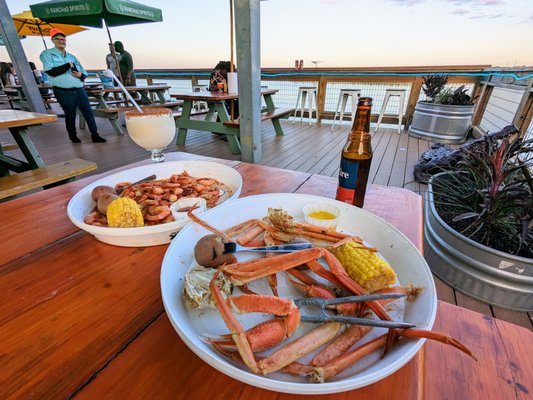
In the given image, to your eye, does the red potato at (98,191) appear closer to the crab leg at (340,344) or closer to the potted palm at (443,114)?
the crab leg at (340,344)

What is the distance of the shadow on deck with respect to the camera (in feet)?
11.5

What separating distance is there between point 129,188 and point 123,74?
6.88 m

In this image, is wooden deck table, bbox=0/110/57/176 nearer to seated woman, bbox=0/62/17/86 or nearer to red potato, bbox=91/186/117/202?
Result: red potato, bbox=91/186/117/202

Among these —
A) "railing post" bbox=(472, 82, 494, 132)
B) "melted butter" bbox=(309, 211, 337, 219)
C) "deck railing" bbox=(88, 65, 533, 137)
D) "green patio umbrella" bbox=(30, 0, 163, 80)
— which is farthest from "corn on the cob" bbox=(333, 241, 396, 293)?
"railing post" bbox=(472, 82, 494, 132)

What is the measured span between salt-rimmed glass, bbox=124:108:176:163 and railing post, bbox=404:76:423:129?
6.26 metres

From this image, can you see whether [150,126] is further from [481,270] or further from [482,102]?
[482,102]

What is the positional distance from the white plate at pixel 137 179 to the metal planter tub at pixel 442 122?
4935 millimetres

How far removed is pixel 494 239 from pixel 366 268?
150 centimetres

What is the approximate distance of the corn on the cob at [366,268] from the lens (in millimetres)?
497

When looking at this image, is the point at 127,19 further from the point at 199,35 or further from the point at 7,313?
the point at 7,313

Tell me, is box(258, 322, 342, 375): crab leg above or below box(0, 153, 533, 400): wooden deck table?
above

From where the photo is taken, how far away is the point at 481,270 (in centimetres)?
140

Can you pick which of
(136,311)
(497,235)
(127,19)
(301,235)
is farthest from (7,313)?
(127,19)

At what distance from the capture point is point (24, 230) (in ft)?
2.43
